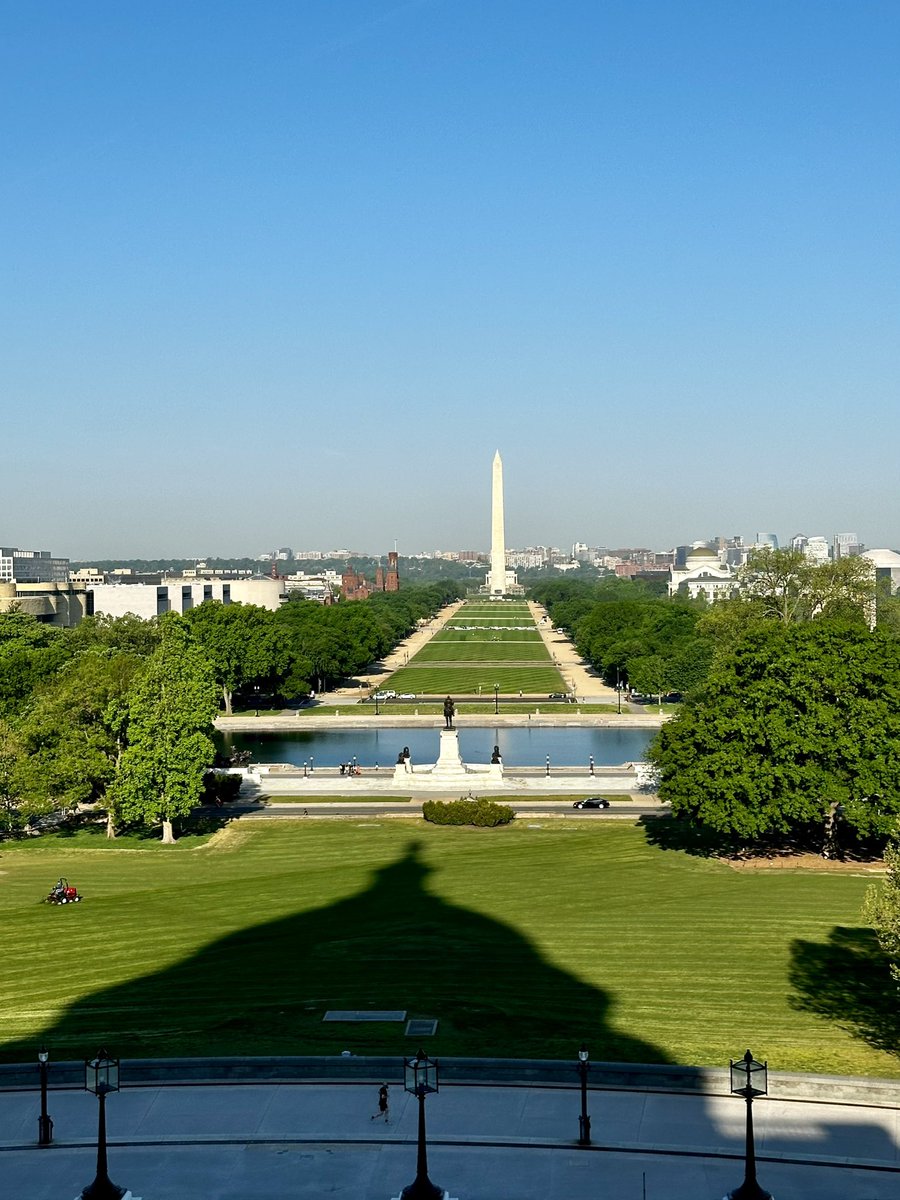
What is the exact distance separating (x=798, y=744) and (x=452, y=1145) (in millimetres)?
30459

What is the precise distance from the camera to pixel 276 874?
154 feet

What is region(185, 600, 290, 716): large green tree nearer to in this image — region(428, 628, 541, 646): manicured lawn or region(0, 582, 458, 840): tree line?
region(0, 582, 458, 840): tree line

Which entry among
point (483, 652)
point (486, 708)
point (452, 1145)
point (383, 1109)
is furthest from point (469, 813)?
point (483, 652)

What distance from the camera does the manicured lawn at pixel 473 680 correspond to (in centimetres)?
12094

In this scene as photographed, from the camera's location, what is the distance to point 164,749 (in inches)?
2217

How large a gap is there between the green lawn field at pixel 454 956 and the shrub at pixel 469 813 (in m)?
6.14

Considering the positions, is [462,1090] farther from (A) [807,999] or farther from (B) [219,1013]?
(A) [807,999]

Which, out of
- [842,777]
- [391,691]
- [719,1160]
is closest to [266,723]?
[391,691]

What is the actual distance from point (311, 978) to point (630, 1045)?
941 centimetres

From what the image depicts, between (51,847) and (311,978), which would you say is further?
(51,847)

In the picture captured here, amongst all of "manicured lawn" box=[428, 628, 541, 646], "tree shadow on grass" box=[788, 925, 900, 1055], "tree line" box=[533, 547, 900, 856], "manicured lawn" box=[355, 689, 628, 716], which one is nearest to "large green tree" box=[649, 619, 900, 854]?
"tree line" box=[533, 547, 900, 856]

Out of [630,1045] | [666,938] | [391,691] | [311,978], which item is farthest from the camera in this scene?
[391,691]

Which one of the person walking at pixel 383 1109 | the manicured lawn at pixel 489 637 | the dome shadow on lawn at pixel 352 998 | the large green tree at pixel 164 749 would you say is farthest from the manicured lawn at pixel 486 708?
the person walking at pixel 383 1109

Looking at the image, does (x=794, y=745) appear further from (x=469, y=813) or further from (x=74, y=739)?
(x=74, y=739)
